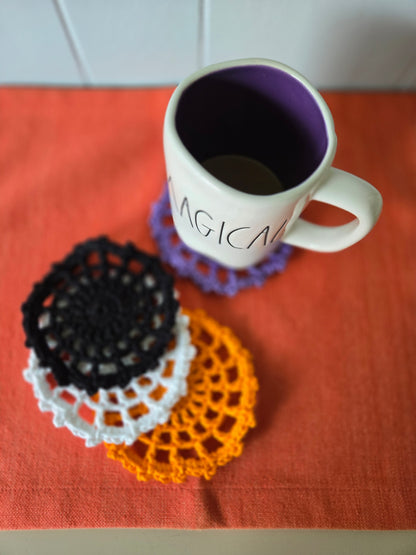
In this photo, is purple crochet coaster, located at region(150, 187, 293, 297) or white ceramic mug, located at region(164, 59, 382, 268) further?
purple crochet coaster, located at region(150, 187, 293, 297)

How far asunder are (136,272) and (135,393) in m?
0.09

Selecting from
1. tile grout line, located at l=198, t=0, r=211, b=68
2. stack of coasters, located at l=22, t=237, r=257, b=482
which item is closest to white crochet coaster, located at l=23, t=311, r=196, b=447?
stack of coasters, located at l=22, t=237, r=257, b=482

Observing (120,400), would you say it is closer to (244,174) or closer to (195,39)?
(244,174)

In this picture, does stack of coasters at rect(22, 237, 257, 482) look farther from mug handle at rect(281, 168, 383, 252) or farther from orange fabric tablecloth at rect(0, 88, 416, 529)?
mug handle at rect(281, 168, 383, 252)

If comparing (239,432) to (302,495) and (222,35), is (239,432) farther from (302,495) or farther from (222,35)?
(222,35)

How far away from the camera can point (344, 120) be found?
0.42 meters

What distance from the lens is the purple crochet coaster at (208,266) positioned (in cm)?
36

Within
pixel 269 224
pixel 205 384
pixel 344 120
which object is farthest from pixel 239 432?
pixel 344 120

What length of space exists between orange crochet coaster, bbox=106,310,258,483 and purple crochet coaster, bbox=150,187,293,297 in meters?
0.03

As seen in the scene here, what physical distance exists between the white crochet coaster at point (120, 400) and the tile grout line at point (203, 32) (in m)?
0.24

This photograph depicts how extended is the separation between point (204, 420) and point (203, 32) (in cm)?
31

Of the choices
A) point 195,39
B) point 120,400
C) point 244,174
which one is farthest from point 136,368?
point 195,39

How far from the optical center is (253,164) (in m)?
0.34

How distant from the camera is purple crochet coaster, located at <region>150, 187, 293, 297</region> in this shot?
362mm
